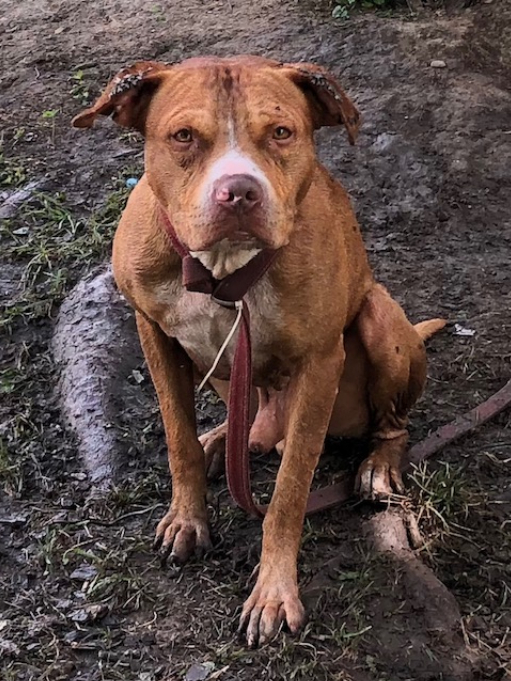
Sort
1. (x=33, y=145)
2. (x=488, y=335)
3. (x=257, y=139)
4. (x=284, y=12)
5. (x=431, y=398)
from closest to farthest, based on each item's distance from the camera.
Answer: (x=257, y=139) < (x=431, y=398) < (x=488, y=335) < (x=33, y=145) < (x=284, y=12)

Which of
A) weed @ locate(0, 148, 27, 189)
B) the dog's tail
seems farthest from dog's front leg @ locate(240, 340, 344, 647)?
weed @ locate(0, 148, 27, 189)

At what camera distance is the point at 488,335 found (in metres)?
4.82

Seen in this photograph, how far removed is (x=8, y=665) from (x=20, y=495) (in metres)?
0.81

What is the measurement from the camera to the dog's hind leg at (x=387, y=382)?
3.82 meters

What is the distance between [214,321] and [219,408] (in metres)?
1.20

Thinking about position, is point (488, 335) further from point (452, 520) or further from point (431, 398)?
point (452, 520)

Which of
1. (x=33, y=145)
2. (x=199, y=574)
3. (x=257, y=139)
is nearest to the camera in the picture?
(x=257, y=139)

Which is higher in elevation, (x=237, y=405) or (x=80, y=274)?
(x=237, y=405)

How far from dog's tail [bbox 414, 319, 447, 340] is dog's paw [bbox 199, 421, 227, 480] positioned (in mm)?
1064

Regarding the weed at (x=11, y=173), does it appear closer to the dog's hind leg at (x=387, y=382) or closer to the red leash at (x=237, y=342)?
the dog's hind leg at (x=387, y=382)

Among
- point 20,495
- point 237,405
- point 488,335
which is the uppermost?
point 237,405

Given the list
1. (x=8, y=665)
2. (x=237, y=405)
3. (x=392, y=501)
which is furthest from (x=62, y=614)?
(x=392, y=501)

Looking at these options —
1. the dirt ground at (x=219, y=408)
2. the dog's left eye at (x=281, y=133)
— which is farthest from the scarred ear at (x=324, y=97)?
the dirt ground at (x=219, y=408)

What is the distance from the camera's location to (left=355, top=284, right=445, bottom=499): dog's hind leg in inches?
150
